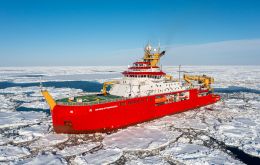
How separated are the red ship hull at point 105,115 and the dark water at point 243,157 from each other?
24.8 feet

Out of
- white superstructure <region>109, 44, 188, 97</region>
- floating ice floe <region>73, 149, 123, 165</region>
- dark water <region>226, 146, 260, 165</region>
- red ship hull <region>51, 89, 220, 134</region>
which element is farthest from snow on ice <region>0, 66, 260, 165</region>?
white superstructure <region>109, 44, 188, 97</region>

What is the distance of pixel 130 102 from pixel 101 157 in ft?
20.7

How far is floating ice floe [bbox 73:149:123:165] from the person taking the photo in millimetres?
12352

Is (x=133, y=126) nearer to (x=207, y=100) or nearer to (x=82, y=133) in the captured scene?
(x=82, y=133)

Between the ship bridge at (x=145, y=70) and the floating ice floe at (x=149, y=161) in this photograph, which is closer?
the floating ice floe at (x=149, y=161)

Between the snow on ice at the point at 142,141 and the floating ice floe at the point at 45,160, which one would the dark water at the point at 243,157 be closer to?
the snow on ice at the point at 142,141

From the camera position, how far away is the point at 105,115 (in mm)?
16922

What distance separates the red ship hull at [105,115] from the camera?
16.1 m

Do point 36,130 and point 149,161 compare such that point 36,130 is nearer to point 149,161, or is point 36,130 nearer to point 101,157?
point 101,157

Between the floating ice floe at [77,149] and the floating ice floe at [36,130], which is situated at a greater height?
the floating ice floe at [36,130]

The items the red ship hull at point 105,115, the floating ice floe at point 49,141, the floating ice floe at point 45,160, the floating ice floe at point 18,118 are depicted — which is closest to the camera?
the floating ice floe at point 45,160

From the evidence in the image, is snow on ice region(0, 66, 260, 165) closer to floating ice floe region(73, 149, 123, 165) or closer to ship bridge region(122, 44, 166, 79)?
floating ice floe region(73, 149, 123, 165)

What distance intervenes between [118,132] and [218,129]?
7.89 m

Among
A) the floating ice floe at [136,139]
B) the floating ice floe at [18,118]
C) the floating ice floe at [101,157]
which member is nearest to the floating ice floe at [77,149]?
the floating ice floe at [101,157]
